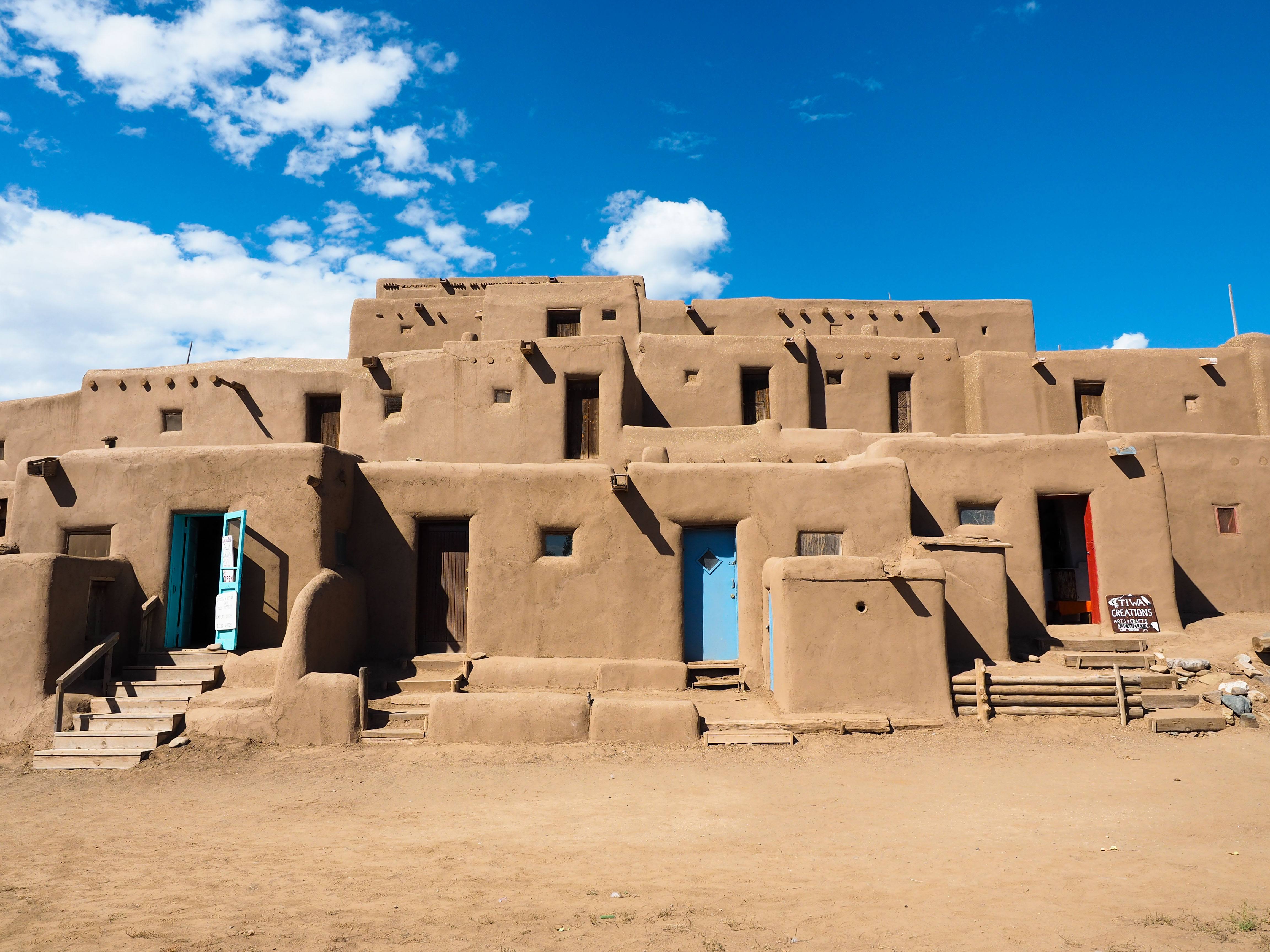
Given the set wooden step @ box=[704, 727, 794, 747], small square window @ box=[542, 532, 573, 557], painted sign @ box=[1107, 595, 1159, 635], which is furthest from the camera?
painted sign @ box=[1107, 595, 1159, 635]

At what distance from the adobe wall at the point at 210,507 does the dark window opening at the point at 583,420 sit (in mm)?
5189

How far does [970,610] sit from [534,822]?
25.2 ft

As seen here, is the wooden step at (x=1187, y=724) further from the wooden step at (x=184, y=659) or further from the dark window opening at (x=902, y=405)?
the wooden step at (x=184, y=659)

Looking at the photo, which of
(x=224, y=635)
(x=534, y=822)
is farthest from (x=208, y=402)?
(x=534, y=822)

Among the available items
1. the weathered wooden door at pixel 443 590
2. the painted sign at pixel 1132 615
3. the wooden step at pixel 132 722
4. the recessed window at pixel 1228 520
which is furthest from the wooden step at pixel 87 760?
the recessed window at pixel 1228 520

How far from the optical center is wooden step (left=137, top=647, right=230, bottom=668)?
1096 cm

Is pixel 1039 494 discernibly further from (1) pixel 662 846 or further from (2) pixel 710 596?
(1) pixel 662 846

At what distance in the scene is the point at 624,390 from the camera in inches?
634

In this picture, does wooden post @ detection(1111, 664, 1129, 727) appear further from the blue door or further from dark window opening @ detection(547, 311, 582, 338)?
dark window opening @ detection(547, 311, 582, 338)

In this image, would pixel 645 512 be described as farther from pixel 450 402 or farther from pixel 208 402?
pixel 208 402

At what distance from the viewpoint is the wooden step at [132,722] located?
32.7 feet

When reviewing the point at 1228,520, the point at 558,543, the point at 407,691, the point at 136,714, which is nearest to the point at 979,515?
the point at 1228,520

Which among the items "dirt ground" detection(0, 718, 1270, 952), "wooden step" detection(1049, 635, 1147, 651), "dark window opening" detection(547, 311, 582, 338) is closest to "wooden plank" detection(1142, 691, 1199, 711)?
"dirt ground" detection(0, 718, 1270, 952)

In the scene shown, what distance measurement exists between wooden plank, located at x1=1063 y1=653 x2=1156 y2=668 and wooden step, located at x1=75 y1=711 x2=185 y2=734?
41.1 feet
